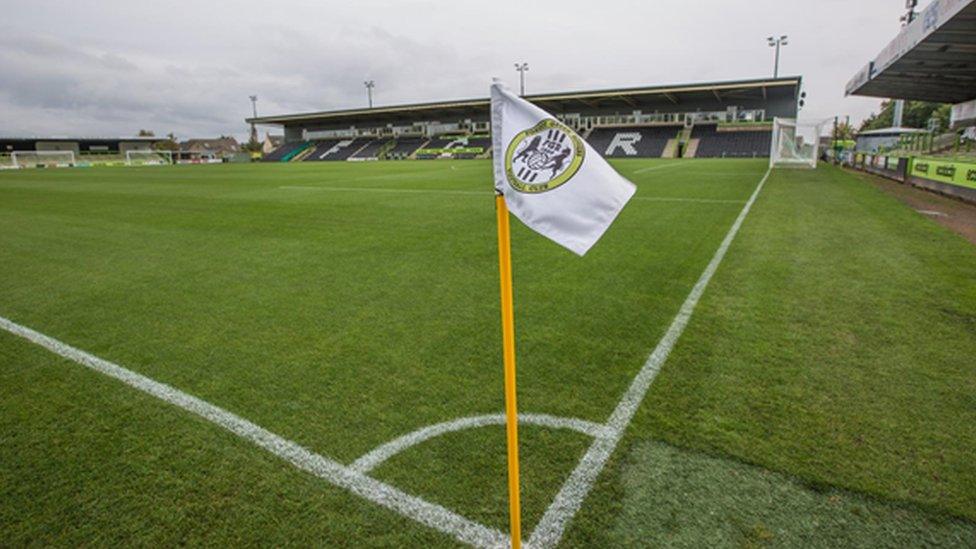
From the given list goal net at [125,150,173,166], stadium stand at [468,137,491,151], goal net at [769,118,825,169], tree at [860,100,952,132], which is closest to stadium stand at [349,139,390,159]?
stadium stand at [468,137,491,151]

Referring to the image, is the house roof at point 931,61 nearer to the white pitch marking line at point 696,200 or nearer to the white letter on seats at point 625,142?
the white pitch marking line at point 696,200

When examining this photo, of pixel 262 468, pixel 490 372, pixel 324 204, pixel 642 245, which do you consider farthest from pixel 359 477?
pixel 324 204

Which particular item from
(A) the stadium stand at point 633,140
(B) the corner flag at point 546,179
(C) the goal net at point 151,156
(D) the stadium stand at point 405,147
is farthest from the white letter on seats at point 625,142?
(B) the corner flag at point 546,179

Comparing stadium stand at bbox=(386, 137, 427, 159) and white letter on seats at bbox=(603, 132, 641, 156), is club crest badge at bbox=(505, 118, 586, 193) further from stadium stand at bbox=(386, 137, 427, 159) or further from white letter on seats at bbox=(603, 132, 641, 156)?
stadium stand at bbox=(386, 137, 427, 159)

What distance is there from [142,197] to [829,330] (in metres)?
19.8

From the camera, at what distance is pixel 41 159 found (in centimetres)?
5391

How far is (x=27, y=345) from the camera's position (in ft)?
15.6

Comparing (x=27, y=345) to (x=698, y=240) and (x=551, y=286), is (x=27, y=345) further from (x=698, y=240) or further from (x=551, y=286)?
(x=698, y=240)

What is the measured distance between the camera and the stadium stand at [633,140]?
53.3m

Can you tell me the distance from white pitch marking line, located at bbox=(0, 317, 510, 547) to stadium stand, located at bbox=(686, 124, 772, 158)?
5235cm

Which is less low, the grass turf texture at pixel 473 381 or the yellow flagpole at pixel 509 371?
the yellow flagpole at pixel 509 371

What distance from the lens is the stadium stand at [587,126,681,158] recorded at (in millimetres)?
53281

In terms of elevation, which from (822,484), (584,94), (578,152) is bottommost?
(822,484)

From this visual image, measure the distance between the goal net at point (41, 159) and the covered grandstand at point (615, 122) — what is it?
25162 millimetres
